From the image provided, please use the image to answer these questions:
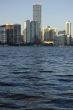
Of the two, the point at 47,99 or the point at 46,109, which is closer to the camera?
the point at 46,109

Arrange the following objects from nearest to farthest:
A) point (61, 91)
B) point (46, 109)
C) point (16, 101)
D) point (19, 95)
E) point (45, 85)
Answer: point (46, 109), point (16, 101), point (19, 95), point (61, 91), point (45, 85)

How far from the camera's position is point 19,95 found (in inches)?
949

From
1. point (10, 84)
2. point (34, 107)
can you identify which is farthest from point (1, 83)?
point (34, 107)

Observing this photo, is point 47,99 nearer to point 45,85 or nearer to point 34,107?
point 34,107

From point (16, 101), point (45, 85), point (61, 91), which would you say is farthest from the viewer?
point (45, 85)

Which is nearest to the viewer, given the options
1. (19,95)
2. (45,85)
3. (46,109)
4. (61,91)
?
(46,109)

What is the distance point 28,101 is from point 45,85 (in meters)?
6.72

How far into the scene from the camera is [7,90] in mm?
26297

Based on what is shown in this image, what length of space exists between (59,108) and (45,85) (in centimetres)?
865

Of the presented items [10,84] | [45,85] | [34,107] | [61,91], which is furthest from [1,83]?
[34,107]

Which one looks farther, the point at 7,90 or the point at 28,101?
the point at 7,90

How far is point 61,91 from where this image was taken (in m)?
25.8

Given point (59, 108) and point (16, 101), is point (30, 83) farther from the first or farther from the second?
point (59, 108)

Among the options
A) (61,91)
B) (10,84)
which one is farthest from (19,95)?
(10,84)
